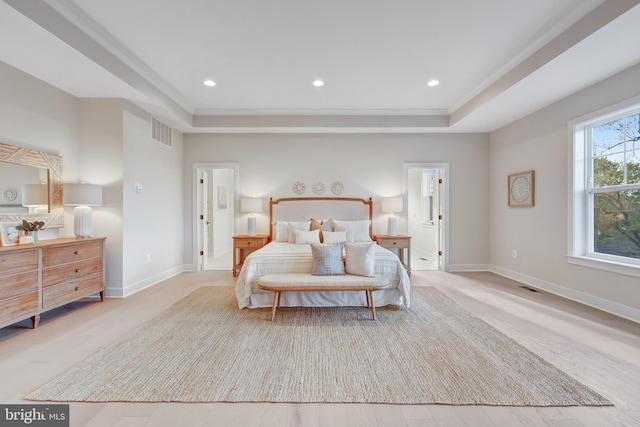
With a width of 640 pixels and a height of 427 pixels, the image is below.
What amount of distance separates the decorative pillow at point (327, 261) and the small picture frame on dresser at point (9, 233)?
3.18m

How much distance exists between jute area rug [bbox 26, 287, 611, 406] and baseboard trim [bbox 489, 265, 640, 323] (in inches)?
64.3

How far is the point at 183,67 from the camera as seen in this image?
3291 millimetres

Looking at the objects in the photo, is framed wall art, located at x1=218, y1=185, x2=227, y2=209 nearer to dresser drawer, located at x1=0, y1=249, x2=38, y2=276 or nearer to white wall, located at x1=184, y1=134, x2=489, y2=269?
white wall, located at x1=184, y1=134, x2=489, y2=269

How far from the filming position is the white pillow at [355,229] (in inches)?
183

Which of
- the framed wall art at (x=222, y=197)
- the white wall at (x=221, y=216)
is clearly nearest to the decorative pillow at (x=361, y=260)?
the white wall at (x=221, y=216)

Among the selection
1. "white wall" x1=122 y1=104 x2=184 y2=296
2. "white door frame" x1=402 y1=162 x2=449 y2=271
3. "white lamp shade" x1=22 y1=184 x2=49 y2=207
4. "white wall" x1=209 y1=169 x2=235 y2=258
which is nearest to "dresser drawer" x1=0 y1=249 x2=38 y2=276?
"white lamp shade" x1=22 y1=184 x2=49 y2=207

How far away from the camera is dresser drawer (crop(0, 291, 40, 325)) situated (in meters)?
2.37

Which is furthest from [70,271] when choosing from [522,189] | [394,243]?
[522,189]

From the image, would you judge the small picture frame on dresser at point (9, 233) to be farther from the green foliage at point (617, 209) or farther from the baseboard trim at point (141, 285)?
the green foliage at point (617, 209)

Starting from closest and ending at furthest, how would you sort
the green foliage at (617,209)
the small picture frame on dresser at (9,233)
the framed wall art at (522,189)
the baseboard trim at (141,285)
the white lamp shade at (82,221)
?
the small picture frame on dresser at (9,233)
the green foliage at (617,209)
the white lamp shade at (82,221)
the baseboard trim at (141,285)
the framed wall art at (522,189)

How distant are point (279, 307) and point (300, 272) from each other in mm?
490

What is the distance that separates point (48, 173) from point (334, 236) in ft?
12.5

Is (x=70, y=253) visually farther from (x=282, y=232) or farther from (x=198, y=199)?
(x=282, y=232)

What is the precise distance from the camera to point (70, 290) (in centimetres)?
302
